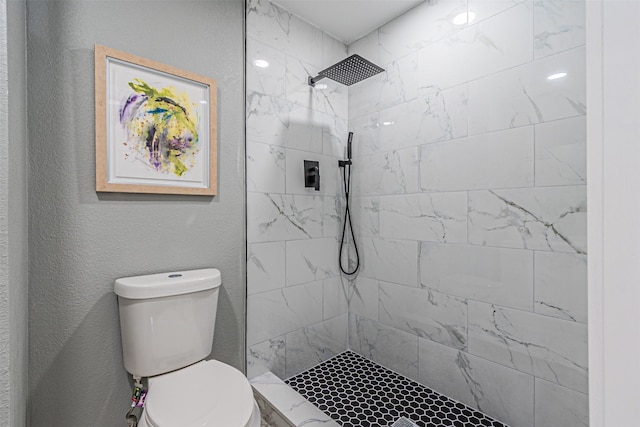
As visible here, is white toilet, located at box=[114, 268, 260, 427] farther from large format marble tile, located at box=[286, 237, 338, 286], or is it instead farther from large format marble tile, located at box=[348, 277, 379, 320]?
large format marble tile, located at box=[348, 277, 379, 320]

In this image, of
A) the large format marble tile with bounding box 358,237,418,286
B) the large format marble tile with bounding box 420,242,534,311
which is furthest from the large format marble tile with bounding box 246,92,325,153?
the large format marble tile with bounding box 420,242,534,311

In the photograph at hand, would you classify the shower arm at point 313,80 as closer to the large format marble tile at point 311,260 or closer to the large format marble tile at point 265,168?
the large format marble tile at point 265,168

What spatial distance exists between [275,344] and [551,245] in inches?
60.2

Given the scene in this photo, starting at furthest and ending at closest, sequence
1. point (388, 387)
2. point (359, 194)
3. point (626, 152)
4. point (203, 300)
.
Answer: point (359, 194) < point (388, 387) < point (203, 300) < point (626, 152)

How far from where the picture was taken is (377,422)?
1.55m

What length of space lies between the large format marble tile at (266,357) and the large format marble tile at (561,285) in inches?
54.2

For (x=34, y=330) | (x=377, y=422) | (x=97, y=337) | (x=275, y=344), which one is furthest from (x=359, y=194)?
(x=34, y=330)

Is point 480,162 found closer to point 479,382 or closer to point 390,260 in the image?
point 390,260

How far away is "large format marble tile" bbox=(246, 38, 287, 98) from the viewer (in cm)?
181

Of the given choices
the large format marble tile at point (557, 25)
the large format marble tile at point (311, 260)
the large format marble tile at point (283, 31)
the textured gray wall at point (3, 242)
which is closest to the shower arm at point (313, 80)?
the large format marble tile at point (283, 31)

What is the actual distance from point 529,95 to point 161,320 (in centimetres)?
192

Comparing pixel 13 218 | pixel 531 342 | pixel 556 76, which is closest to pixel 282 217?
pixel 13 218

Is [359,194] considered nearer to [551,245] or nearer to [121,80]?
[551,245]

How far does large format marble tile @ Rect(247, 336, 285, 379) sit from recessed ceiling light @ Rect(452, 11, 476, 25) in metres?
2.05
